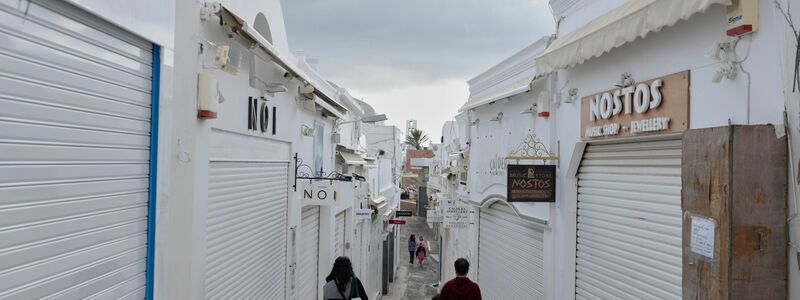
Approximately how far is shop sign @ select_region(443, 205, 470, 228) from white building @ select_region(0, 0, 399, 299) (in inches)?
219

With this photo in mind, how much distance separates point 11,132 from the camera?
115 inches

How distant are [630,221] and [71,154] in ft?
18.0

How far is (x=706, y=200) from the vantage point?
4223 millimetres

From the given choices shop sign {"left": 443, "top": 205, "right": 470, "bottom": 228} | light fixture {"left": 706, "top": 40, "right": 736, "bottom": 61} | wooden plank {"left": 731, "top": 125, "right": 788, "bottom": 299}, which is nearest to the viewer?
wooden plank {"left": 731, "top": 125, "right": 788, "bottom": 299}

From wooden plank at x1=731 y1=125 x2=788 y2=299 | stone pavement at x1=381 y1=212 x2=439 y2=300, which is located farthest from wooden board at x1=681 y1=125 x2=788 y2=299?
stone pavement at x1=381 y1=212 x2=439 y2=300

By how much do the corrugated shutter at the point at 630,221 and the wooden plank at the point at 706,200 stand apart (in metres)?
1.09

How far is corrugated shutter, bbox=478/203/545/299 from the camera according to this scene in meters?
9.50

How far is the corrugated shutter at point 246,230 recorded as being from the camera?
6.23m

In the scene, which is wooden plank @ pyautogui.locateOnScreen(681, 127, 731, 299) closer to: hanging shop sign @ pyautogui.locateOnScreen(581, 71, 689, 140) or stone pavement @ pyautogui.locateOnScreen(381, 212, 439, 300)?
hanging shop sign @ pyautogui.locateOnScreen(581, 71, 689, 140)

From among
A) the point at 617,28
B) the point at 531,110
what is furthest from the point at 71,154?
the point at 531,110

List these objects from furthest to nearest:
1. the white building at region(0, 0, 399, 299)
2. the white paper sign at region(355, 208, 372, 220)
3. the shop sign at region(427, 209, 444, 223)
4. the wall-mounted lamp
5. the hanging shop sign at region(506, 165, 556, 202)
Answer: the white paper sign at region(355, 208, 372, 220)
the shop sign at region(427, 209, 444, 223)
the wall-mounted lamp
the hanging shop sign at region(506, 165, 556, 202)
the white building at region(0, 0, 399, 299)

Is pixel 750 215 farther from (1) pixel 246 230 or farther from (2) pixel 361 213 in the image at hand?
(2) pixel 361 213

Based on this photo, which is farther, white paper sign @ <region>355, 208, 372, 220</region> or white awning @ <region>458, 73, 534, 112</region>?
white paper sign @ <region>355, 208, 372, 220</region>

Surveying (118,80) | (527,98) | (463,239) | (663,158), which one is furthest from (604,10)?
(463,239)
